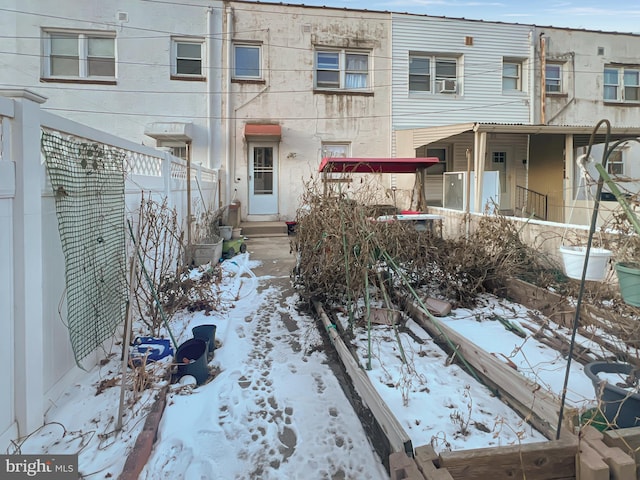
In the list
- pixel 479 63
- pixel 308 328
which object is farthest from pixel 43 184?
pixel 479 63

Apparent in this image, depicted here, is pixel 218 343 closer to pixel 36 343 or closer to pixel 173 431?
pixel 173 431

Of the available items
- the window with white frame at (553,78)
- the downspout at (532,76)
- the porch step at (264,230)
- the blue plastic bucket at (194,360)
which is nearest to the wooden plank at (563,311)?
the blue plastic bucket at (194,360)

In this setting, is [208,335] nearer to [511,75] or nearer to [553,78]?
[511,75]

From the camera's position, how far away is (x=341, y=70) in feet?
41.0

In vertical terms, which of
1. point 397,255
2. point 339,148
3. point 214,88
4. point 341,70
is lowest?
point 397,255

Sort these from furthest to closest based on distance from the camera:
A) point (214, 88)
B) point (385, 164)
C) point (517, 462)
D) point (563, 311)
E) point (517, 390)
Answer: point (214, 88), point (385, 164), point (563, 311), point (517, 390), point (517, 462)

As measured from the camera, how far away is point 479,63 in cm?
1321

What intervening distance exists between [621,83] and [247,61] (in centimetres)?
1339

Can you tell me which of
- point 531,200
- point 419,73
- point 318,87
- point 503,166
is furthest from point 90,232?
point 503,166

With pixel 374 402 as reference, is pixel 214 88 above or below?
above

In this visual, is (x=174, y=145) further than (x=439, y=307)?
Yes

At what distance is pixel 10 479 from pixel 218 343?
2049 millimetres

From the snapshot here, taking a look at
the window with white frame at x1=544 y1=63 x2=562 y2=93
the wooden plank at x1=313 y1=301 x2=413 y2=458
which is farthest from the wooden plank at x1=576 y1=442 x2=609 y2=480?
the window with white frame at x1=544 y1=63 x2=562 y2=93

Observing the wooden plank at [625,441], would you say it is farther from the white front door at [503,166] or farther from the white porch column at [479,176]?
the white front door at [503,166]
